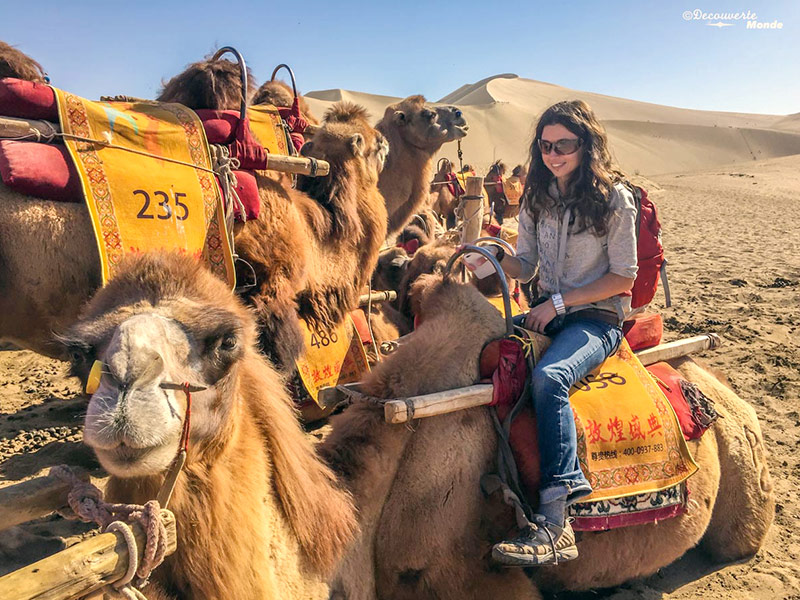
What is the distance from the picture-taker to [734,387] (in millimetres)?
5621

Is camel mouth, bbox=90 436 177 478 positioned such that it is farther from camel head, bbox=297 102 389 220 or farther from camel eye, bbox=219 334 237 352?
camel head, bbox=297 102 389 220

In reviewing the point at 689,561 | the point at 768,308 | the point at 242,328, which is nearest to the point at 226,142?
the point at 242,328

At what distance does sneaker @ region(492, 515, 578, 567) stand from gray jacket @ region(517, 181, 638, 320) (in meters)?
1.09

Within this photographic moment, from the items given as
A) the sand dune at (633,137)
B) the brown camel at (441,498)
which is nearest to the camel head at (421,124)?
the brown camel at (441,498)

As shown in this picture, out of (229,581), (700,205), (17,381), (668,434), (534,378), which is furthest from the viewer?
(700,205)

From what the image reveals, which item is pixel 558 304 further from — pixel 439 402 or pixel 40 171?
pixel 40 171

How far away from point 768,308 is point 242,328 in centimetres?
870

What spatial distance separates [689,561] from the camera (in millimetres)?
Result: 3324

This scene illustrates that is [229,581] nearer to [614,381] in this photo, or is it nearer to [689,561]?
[614,381]

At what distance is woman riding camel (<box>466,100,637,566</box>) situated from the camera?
2.39 meters

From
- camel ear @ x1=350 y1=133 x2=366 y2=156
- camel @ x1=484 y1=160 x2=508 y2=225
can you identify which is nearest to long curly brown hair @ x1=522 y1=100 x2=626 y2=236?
camel ear @ x1=350 y1=133 x2=366 y2=156

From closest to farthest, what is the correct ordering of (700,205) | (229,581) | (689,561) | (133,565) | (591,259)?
(133,565) < (229,581) < (591,259) < (689,561) < (700,205)

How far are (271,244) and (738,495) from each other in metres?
3.05

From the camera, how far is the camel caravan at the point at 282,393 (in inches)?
57.2
